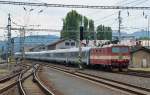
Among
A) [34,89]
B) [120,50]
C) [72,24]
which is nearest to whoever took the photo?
[34,89]

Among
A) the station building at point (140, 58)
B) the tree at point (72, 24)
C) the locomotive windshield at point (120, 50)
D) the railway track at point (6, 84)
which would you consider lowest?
the railway track at point (6, 84)

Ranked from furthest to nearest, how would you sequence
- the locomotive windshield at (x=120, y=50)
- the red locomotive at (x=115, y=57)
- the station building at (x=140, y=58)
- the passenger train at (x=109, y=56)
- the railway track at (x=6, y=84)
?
the station building at (x=140, y=58) < the locomotive windshield at (x=120, y=50) < the passenger train at (x=109, y=56) < the red locomotive at (x=115, y=57) < the railway track at (x=6, y=84)

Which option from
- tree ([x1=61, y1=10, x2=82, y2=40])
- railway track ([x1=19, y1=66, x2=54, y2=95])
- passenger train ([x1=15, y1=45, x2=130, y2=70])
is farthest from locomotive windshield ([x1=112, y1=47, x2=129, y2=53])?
tree ([x1=61, y1=10, x2=82, y2=40])

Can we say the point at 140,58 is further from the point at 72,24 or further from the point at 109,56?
the point at 72,24

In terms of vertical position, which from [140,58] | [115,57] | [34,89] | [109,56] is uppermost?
[109,56]

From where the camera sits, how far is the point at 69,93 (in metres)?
23.0

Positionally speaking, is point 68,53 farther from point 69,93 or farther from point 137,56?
point 69,93

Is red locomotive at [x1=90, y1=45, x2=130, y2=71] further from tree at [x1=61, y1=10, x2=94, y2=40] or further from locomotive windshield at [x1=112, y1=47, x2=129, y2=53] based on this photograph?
tree at [x1=61, y1=10, x2=94, y2=40]

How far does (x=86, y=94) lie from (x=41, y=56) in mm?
93035

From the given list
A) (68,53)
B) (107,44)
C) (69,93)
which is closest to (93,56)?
(107,44)

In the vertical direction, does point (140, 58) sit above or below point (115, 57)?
below

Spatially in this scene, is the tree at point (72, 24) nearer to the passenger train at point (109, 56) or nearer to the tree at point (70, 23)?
the tree at point (70, 23)

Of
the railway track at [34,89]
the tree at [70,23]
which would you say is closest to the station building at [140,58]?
the railway track at [34,89]

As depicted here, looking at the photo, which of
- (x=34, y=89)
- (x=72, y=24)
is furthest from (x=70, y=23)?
(x=34, y=89)
